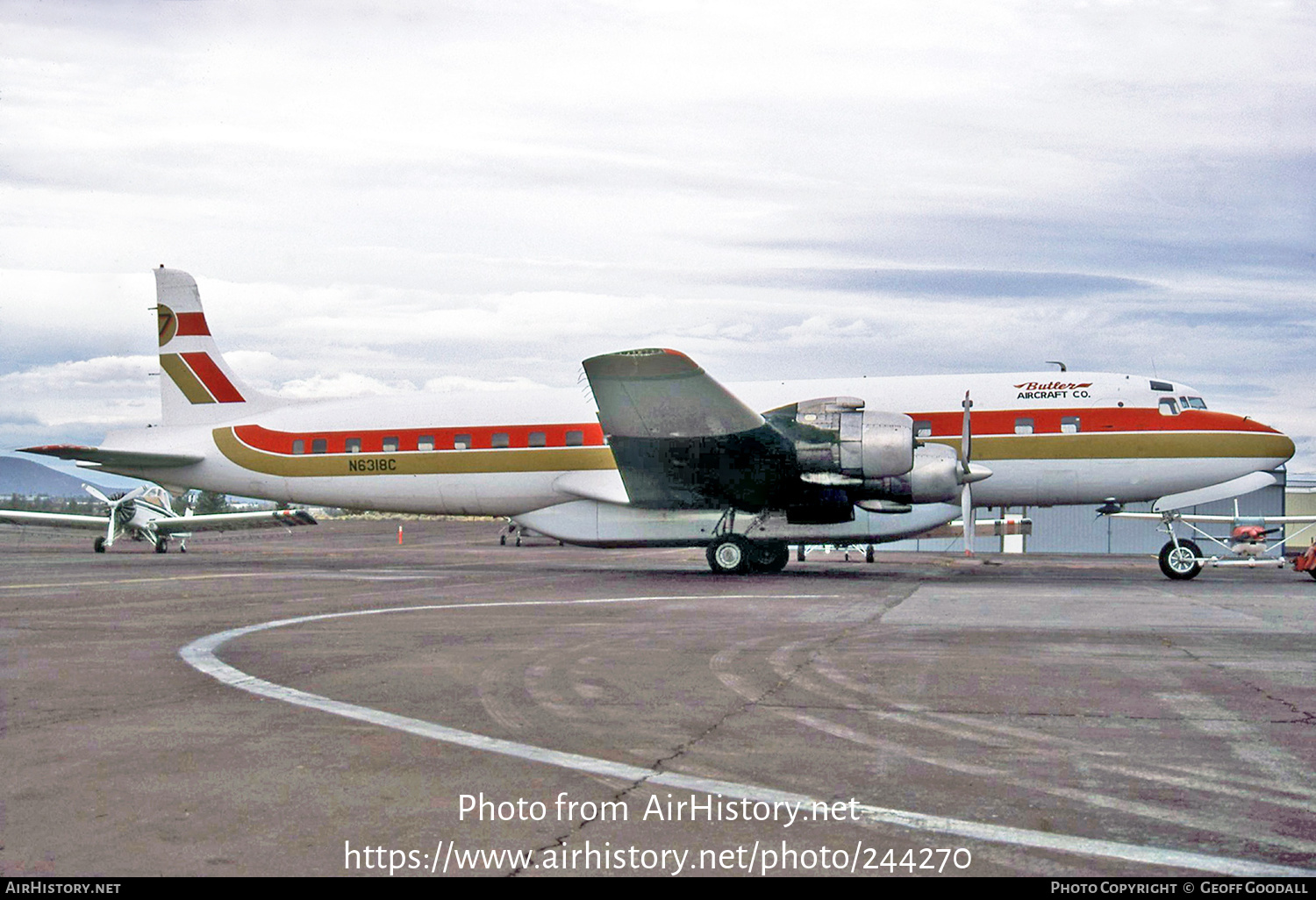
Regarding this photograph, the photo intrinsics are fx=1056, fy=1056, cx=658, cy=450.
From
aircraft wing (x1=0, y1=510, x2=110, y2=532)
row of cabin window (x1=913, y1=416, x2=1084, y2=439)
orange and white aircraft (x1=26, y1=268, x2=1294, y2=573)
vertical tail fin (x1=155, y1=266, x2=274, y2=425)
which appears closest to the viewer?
orange and white aircraft (x1=26, y1=268, x2=1294, y2=573)

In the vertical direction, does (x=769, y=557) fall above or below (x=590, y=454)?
below

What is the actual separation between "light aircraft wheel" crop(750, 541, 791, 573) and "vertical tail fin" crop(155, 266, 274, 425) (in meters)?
14.8

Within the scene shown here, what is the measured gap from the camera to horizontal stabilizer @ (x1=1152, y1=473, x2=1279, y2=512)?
22.8 meters

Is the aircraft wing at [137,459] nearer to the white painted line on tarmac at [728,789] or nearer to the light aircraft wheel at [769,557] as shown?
the light aircraft wheel at [769,557]

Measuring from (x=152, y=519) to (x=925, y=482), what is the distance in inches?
1147

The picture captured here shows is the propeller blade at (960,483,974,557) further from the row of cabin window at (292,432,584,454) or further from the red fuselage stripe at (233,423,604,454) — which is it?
the row of cabin window at (292,432,584,454)

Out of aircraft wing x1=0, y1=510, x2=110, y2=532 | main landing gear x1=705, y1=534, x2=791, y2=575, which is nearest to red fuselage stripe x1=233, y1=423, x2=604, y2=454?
main landing gear x1=705, y1=534, x2=791, y2=575

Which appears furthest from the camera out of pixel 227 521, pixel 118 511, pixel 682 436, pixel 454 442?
pixel 227 521

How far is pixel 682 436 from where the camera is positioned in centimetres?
2106

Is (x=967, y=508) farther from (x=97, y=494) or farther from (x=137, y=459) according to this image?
(x=97, y=494)

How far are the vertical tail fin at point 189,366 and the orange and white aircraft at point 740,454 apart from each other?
132 cm

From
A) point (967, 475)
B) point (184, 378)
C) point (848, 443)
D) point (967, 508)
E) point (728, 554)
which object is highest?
point (184, 378)

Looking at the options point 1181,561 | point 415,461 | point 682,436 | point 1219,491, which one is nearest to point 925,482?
point 682,436

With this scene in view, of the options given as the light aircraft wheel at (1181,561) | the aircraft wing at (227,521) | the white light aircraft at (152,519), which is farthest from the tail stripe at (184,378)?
the light aircraft wheel at (1181,561)
